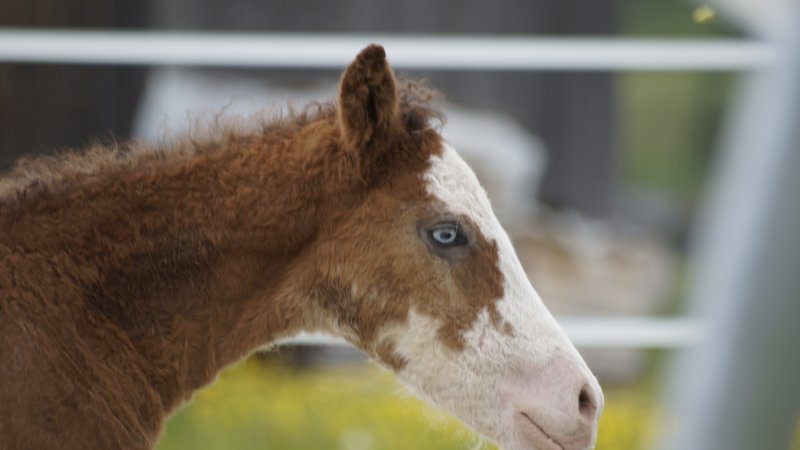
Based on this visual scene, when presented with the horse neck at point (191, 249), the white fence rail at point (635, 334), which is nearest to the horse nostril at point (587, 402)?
the horse neck at point (191, 249)

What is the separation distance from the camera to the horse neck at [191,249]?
111 inches

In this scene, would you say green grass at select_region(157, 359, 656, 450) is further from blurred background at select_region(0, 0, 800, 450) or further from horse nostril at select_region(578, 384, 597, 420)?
horse nostril at select_region(578, 384, 597, 420)

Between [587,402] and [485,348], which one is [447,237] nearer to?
[485,348]

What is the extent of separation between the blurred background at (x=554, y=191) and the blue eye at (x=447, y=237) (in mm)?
463

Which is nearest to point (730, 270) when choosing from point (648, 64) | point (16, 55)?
point (648, 64)

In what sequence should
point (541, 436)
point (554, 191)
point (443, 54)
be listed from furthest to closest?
1. point (554, 191)
2. point (443, 54)
3. point (541, 436)

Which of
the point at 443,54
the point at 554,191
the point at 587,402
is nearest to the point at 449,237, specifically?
the point at 587,402

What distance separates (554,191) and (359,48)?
3.33m

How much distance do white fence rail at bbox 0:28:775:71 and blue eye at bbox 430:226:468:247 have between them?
198 cm

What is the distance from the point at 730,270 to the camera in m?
4.07

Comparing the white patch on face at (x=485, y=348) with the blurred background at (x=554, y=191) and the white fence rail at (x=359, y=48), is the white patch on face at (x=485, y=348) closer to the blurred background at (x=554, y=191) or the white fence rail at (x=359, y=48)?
the blurred background at (x=554, y=191)

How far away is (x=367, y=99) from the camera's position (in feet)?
9.53

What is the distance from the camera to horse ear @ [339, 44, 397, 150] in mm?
2855

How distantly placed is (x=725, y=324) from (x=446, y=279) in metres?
1.46
